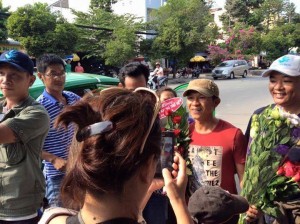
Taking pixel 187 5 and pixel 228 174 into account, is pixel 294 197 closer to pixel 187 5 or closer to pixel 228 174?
pixel 228 174

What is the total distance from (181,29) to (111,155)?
24.5 metres

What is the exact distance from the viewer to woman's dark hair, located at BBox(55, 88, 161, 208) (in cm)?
106

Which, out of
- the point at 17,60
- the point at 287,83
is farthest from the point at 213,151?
the point at 17,60

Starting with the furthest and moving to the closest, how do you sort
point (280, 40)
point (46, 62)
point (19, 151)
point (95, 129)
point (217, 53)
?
point (280, 40) < point (217, 53) < point (46, 62) < point (19, 151) < point (95, 129)

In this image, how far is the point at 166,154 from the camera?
1.56 m

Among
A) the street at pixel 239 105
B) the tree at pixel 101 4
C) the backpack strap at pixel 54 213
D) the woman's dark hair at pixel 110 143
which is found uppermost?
the tree at pixel 101 4

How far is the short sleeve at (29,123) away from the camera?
1984 mm

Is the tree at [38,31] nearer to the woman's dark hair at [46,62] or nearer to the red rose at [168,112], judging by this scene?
the woman's dark hair at [46,62]

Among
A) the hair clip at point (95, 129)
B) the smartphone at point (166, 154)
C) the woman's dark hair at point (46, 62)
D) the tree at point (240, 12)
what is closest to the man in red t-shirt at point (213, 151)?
the smartphone at point (166, 154)

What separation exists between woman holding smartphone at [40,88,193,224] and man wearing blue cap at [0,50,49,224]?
3.08 feet

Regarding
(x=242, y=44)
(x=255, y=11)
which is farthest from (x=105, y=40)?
(x=255, y=11)

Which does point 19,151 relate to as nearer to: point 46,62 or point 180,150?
point 180,150

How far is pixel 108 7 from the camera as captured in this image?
103ft

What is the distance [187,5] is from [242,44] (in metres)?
9.75
